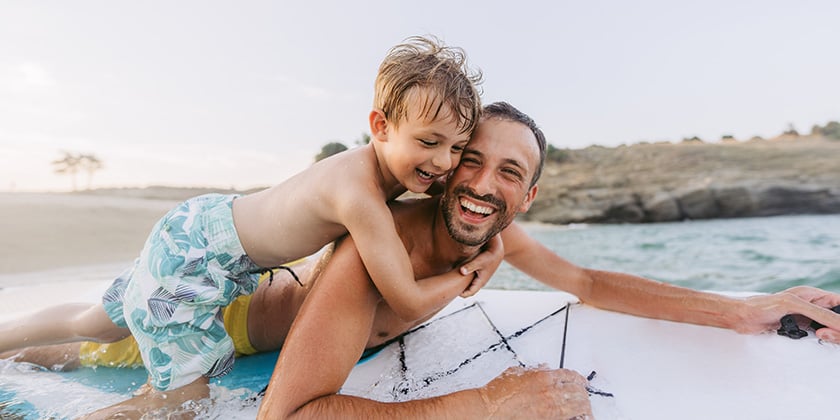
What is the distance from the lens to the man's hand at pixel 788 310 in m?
2.44

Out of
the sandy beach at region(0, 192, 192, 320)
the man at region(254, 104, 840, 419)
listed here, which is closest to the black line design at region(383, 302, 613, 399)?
the man at region(254, 104, 840, 419)

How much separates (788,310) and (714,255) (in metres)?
11.9

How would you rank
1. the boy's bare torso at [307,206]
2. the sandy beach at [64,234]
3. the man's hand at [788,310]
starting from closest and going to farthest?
the boy's bare torso at [307,206] < the man's hand at [788,310] < the sandy beach at [64,234]

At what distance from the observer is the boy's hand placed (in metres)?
2.32

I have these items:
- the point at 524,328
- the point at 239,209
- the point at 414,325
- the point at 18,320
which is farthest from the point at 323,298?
the point at 18,320

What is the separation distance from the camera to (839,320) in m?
2.44

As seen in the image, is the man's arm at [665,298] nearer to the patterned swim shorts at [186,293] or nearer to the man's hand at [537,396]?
the man's hand at [537,396]

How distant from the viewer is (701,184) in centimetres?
2694

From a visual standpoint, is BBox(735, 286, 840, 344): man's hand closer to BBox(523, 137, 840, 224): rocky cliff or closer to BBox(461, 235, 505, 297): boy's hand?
BBox(461, 235, 505, 297): boy's hand

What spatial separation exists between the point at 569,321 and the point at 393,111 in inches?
59.1

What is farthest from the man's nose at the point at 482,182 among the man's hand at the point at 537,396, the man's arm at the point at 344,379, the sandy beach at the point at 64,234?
the sandy beach at the point at 64,234

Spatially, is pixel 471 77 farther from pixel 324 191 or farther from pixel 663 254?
pixel 663 254

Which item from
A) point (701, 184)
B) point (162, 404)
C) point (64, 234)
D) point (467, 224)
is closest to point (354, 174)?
point (467, 224)

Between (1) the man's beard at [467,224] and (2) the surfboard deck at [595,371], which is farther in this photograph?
(1) the man's beard at [467,224]
